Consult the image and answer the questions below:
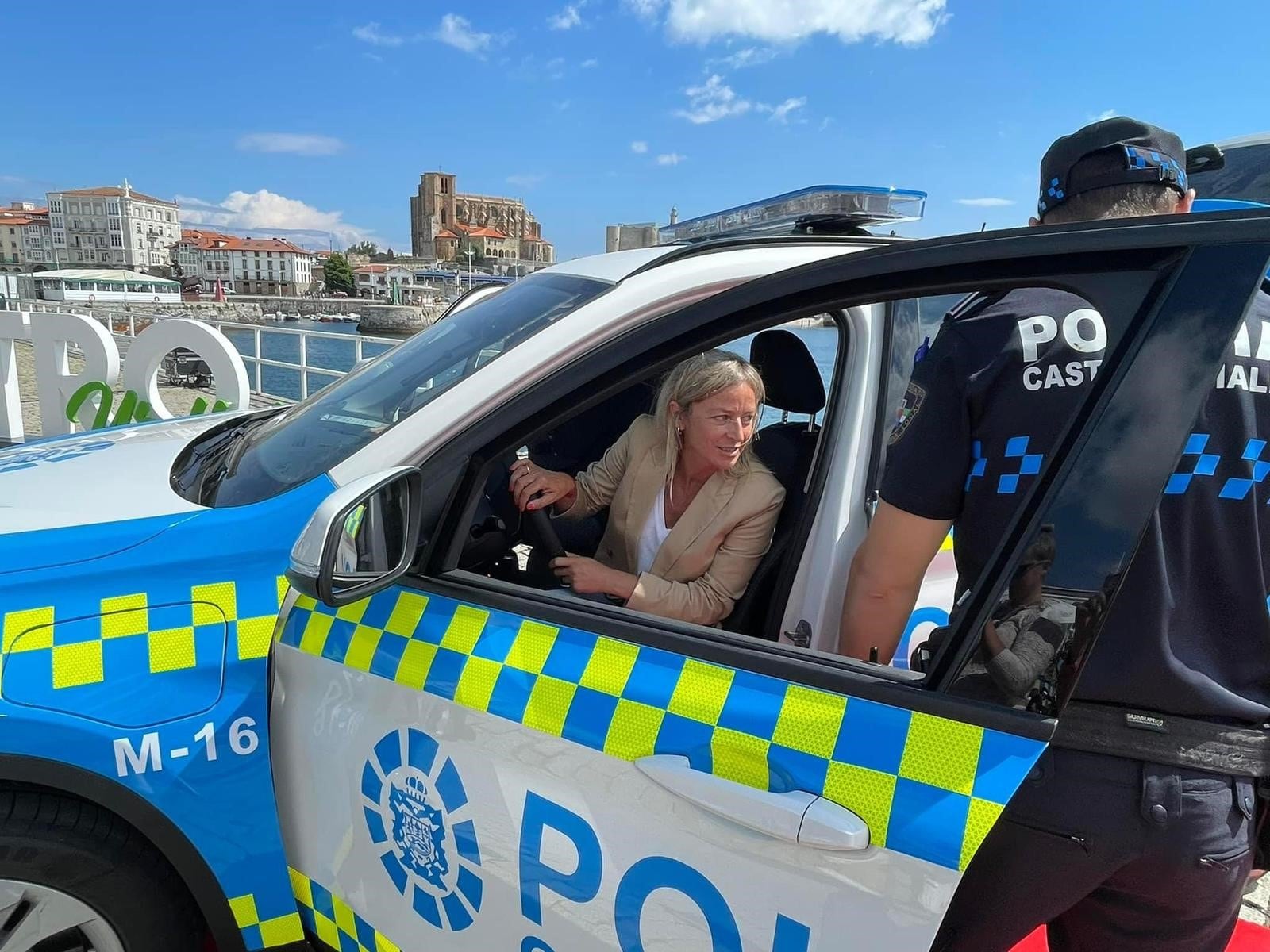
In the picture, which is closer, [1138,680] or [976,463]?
[1138,680]

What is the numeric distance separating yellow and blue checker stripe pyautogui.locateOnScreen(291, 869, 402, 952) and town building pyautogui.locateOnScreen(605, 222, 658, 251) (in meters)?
1.78

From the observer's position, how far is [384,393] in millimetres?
1836

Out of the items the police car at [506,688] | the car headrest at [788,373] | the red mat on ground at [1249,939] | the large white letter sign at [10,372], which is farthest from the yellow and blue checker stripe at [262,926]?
the large white letter sign at [10,372]

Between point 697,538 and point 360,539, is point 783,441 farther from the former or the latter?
point 360,539

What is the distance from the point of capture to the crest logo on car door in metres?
1.22

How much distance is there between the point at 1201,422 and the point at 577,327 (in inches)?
35.8

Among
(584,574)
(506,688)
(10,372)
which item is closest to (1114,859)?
(506,688)

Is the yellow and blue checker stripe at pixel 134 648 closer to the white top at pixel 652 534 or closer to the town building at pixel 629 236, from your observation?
the white top at pixel 652 534

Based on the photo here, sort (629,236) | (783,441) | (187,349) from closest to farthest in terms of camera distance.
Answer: (783,441), (629,236), (187,349)

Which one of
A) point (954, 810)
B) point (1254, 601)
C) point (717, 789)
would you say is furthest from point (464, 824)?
point (1254, 601)

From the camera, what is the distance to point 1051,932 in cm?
118

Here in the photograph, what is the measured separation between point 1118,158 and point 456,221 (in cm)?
12450

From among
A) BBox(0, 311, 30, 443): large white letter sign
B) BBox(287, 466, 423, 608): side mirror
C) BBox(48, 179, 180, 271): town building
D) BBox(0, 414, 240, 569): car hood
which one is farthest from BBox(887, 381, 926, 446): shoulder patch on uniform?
BBox(48, 179, 180, 271): town building

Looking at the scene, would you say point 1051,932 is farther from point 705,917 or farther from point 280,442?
point 280,442
